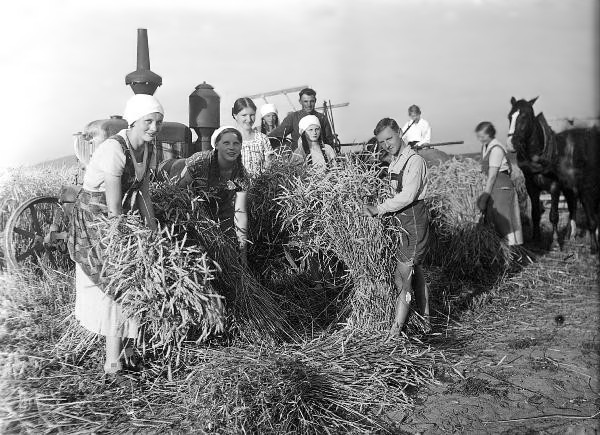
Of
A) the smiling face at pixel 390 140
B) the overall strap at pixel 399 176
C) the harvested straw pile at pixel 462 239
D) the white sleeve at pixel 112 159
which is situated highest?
the smiling face at pixel 390 140

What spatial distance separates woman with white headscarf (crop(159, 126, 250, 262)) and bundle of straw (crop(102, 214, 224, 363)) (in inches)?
36.0

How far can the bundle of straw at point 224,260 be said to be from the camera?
355 centimetres

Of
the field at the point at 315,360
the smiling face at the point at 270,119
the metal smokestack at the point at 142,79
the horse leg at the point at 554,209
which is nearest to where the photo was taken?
the field at the point at 315,360

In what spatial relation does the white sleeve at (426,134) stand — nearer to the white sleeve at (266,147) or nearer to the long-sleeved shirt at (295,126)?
the long-sleeved shirt at (295,126)

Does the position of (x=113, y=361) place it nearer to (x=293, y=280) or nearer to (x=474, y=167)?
(x=293, y=280)

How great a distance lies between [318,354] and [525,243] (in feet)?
19.6

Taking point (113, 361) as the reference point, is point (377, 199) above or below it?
above

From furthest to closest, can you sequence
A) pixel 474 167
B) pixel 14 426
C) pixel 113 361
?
pixel 474 167
pixel 113 361
pixel 14 426

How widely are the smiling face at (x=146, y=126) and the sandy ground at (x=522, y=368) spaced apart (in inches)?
81.5

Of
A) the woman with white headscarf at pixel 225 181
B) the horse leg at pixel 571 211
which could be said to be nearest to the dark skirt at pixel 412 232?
the woman with white headscarf at pixel 225 181

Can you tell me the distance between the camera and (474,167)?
24.2 feet

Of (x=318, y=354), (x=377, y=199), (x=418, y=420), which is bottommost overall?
(x=418, y=420)

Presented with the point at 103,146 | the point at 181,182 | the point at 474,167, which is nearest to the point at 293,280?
the point at 181,182

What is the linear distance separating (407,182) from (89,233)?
214 centimetres
